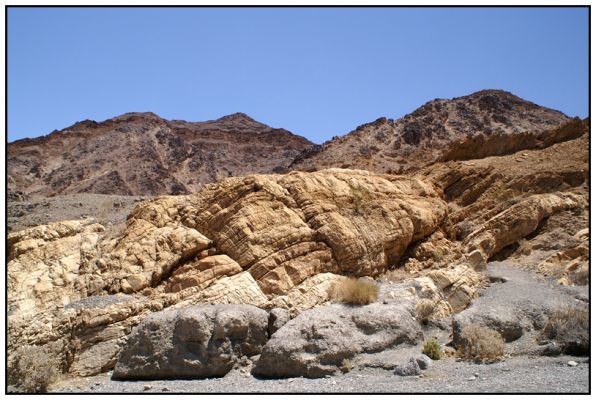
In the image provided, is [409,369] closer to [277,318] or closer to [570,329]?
[277,318]

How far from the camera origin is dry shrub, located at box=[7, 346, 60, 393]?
971 cm

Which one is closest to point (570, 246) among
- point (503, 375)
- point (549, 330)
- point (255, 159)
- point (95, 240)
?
point (549, 330)

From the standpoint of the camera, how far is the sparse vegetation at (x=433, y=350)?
1019 centimetres

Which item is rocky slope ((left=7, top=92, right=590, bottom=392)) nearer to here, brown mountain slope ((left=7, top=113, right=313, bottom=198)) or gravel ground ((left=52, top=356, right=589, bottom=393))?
gravel ground ((left=52, top=356, right=589, bottom=393))

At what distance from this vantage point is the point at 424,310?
1181 centimetres

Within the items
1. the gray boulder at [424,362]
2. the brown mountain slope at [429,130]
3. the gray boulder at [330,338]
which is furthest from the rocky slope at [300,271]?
the brown mountain slope at [429,130]

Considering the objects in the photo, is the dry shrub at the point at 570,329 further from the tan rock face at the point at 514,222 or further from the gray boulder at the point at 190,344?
the gray boulder at the point at 190,344

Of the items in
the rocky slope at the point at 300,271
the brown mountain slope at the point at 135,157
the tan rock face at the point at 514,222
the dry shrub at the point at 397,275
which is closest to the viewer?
the rocky slope at the point at 300,271

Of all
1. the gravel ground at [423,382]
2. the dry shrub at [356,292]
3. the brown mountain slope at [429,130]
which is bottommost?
the gravel ground at [423,382]

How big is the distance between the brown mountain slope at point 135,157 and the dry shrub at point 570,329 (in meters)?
38.2

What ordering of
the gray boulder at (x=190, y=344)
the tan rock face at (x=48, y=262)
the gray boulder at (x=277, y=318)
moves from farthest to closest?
the tan rock face at (x=48, y=262) → the gray boulder at (x=277, y=318) → the gray boulder at (x=190, y=344)

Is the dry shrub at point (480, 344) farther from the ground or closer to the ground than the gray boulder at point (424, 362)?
farther from the ground

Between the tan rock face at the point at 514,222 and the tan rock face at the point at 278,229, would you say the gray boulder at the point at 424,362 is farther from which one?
the tan rock face at the point at 514,222

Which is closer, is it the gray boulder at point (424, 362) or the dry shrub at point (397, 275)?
the gray boulder at point (424, 362)
